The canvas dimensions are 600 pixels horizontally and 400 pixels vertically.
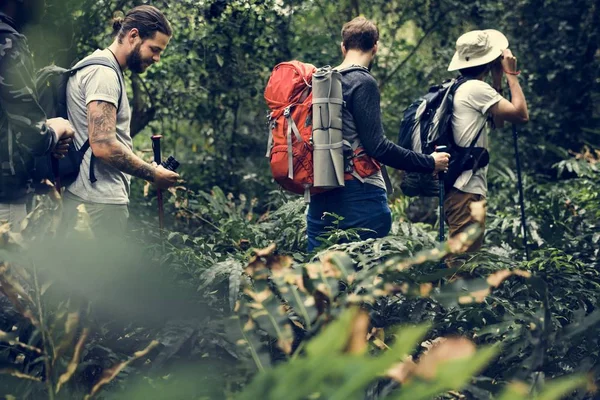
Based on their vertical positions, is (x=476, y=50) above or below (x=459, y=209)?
above

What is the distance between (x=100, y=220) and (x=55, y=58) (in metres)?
2.69

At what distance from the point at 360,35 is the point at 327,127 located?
0.63 metres

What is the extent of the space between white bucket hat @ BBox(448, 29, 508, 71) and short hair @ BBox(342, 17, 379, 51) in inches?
36.3

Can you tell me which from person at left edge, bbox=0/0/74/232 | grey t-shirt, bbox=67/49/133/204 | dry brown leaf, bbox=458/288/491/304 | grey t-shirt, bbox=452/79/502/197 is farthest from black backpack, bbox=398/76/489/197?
dry brown leaf, bbox=458/288/491/304

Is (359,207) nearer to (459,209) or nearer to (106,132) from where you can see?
(459,209)

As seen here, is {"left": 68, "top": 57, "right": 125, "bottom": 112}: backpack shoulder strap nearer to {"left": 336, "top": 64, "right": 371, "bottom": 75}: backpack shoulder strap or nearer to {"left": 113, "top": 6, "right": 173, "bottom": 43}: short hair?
{"left": 113, "top": 6, "right": 173, "bottom": 43}: short hair

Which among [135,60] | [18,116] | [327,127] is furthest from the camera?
[327,127]

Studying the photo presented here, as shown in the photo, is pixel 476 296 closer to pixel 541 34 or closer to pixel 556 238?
pixel 556 238

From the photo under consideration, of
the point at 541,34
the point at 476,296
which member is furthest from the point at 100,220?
the point at 541,34

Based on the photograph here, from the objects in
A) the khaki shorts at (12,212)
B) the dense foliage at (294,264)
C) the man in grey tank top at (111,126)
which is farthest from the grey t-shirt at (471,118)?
the khaki shorts at (12,212)

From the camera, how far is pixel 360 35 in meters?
4.92

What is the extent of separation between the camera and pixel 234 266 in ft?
12.6

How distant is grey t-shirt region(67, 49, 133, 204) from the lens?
14.1 feet

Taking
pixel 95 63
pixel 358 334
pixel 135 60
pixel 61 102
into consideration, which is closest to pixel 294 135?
pixel 135 60
